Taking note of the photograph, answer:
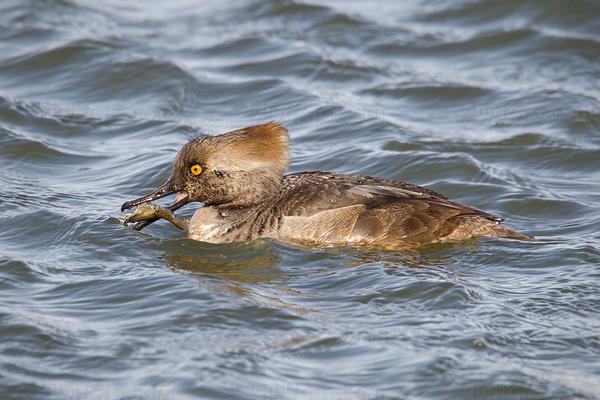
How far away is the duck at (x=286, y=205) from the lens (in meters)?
7.57

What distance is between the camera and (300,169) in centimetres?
1013

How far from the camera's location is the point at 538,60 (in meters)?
13.3

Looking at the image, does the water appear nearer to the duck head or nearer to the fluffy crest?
the duck head

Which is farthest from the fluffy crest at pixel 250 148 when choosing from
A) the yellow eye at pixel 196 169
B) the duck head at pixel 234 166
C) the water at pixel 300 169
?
the water at pixel 300 169

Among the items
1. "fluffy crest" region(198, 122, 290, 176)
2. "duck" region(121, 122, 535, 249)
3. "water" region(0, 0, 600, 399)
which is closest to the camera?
A: "water" region(0, 0, 600, 399)

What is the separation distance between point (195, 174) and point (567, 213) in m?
3.95

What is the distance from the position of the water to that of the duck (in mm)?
164

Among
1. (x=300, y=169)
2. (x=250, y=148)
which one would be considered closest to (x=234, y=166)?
(x=250, y=148)

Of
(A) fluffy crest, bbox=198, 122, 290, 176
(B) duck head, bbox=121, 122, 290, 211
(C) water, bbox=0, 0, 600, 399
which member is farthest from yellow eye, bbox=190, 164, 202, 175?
(C) water, bbox=0, 0, 600, 399

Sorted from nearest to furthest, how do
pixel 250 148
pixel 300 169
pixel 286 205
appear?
pixel 286 205 < pixel 250 148 < pixel 300 169

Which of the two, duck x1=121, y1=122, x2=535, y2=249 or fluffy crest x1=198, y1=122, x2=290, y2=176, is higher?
fluffy crest x1=198, y1=122, x2=290, y2=176

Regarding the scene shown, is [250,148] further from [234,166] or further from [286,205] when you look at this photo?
[286,205]

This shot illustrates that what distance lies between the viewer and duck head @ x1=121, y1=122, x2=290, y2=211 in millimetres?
7812

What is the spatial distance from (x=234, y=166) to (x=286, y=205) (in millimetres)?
637
